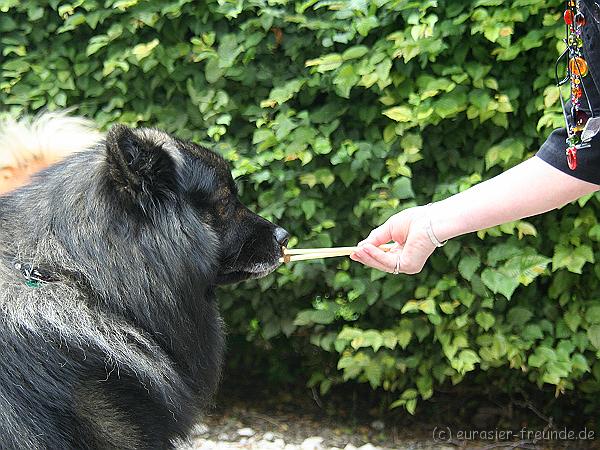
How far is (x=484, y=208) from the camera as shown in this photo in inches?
98.5

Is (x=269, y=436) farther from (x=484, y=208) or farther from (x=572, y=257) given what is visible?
(x=484, y=208)

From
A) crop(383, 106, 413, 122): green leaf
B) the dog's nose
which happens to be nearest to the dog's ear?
the dog's nose

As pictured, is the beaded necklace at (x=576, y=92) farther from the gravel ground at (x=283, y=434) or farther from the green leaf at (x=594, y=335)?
the gravel ground at (x=283, y=434)

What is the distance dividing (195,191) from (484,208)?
3.29 feet

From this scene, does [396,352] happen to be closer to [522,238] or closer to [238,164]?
[522,238]

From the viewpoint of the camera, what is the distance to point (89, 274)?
2.51m

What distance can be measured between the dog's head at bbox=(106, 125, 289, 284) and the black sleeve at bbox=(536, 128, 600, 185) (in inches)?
44.6

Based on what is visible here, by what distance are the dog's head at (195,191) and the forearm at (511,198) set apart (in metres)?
0.74

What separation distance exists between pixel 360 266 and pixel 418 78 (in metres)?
1.02

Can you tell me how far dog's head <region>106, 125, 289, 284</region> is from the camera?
2514 millimetres

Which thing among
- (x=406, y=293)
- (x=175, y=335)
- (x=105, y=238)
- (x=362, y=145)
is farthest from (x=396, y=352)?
(x=105, y=238)

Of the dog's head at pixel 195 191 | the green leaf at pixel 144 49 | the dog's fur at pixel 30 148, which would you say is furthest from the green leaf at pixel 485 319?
the green leaf at pixel 144 49

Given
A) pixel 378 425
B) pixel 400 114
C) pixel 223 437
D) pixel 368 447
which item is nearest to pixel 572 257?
pixel 400 114

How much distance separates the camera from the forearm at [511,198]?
7.78ft
